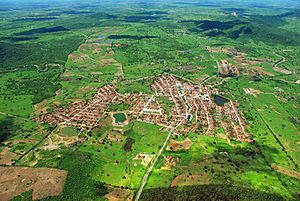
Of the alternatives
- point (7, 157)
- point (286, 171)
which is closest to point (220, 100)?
point (286, 171)

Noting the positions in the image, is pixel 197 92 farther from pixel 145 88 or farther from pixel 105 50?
pixel 105 50

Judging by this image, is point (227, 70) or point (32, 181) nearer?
point (32, 181)

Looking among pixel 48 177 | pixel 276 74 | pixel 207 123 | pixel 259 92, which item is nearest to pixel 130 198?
pixel 48 177

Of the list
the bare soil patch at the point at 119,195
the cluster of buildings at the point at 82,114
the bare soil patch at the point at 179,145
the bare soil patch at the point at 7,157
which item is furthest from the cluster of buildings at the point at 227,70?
the bare soil patch at the point at 7,157

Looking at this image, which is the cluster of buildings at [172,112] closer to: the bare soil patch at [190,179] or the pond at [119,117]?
the pond at [119,117]

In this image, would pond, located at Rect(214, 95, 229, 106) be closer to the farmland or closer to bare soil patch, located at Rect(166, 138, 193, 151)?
the farmland

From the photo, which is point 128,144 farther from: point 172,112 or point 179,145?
point 172,112

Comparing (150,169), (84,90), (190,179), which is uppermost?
(190,179)
